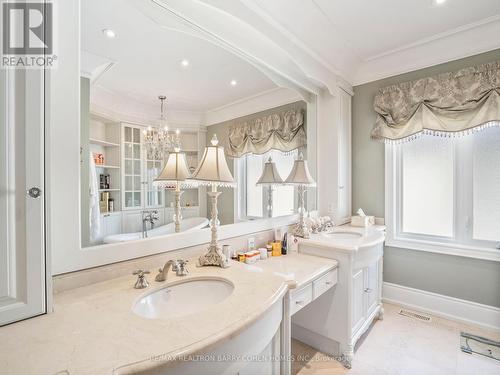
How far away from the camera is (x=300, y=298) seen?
4.75 ft

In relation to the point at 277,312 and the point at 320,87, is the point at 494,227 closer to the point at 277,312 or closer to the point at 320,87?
the point at 320,87

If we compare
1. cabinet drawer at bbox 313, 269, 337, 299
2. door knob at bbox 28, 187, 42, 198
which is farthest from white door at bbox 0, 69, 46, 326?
cabinet drawer at bbox 313, 269, 337, 299

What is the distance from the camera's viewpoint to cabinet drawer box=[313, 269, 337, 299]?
158 centimetres

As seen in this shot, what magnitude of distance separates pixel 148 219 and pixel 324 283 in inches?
48.0

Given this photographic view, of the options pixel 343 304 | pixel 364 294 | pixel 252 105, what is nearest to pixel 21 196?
pixel 252 105

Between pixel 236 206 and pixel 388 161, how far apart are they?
6.25 ft

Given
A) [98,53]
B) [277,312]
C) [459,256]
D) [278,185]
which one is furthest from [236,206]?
[459,256]

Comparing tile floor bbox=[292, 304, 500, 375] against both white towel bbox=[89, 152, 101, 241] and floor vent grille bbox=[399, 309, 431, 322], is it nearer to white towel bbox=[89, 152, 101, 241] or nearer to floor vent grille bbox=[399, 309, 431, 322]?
floor vent grille bbox=[399, 309, 431, 322]

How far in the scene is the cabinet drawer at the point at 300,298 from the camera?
1392 mm

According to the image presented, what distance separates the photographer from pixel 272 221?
2141 mm

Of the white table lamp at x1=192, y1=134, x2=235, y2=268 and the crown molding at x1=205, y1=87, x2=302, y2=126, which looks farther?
the crown molding at x1=205, y1=87, x2=302, y2=126

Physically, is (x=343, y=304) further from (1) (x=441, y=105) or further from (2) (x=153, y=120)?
(1) (x=441, y=105)

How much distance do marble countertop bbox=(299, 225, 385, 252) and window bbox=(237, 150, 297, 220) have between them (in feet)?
1.24

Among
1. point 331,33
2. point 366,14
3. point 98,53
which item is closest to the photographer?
point 98,53
